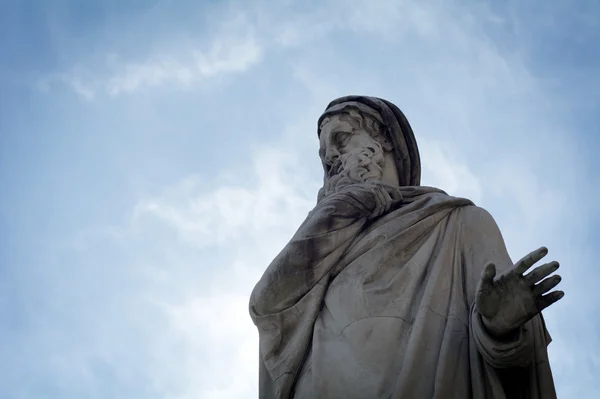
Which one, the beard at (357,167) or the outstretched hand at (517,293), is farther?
the beard at (357,167)

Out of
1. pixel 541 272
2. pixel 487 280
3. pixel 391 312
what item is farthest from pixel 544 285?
pixel 391 312

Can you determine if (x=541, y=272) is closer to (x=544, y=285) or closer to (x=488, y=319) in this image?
(x=544, y=285)

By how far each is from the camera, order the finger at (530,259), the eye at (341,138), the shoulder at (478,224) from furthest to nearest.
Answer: the eye at (341,138) → the shoulder at (478,224) → the finger at (530,259)

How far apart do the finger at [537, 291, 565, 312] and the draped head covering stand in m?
3.66

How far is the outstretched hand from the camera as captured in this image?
22.9 ft

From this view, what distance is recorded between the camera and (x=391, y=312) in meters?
7.91

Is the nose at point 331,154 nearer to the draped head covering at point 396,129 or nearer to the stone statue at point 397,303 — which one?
the stone statue at point 397,303

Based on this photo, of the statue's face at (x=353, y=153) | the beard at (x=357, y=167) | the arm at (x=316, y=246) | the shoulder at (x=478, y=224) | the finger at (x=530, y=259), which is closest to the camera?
the finger at (x=530, y=259)

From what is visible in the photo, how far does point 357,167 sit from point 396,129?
99 cm

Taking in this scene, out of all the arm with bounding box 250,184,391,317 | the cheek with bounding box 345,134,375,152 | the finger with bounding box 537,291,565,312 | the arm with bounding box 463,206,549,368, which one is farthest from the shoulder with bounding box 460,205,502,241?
the cheek with bounding box 345,134,375,152

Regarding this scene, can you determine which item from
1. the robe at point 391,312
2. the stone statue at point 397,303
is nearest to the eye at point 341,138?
the stone statue at point 397,303

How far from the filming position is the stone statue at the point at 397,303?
23.4ft

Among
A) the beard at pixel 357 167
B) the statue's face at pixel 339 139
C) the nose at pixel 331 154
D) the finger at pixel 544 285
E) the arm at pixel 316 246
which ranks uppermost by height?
the statue's face at pixel 339 139

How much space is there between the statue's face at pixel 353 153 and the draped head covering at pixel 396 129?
10 cm
